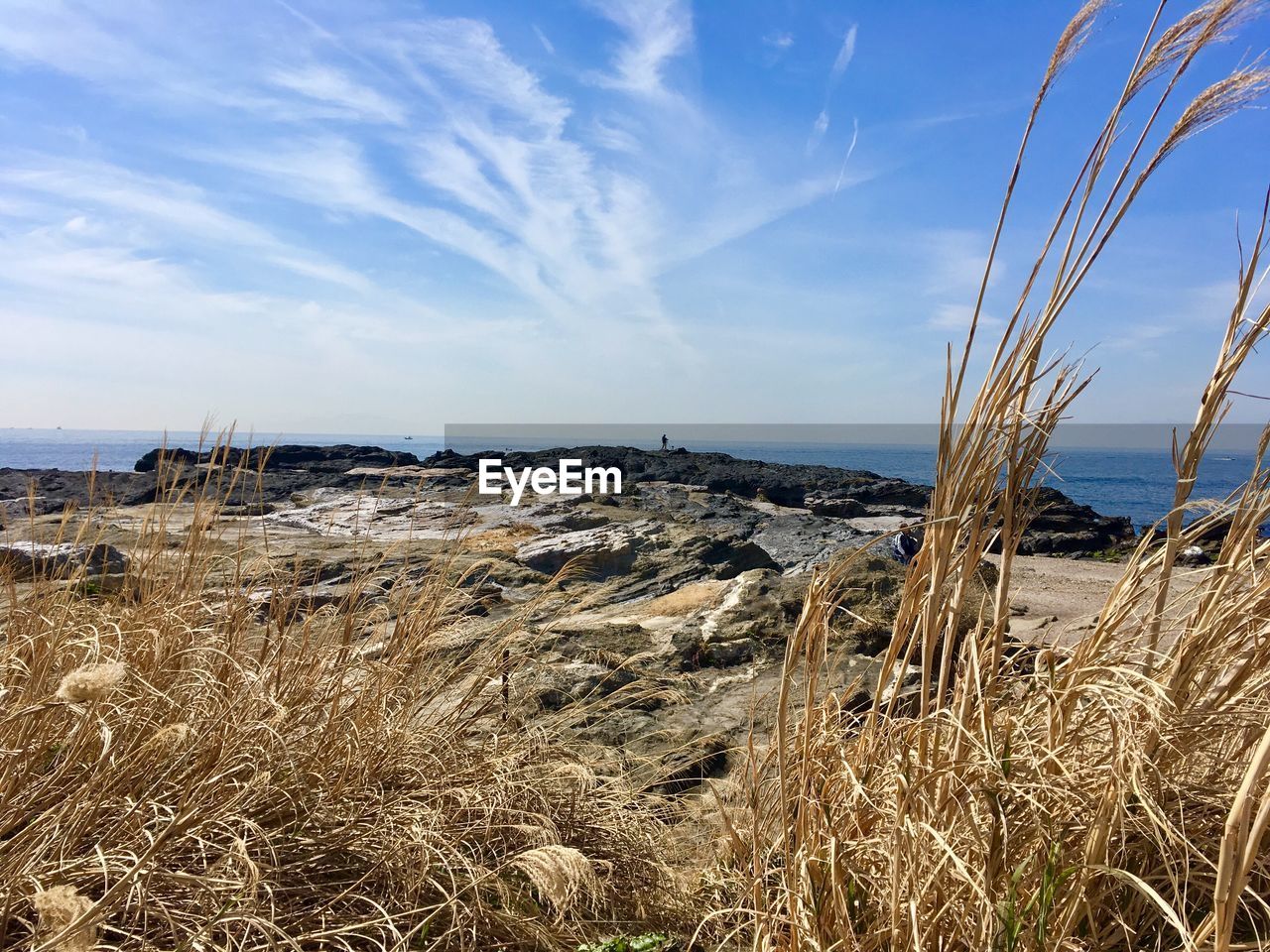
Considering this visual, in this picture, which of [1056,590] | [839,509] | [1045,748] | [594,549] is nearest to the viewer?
[1045,748]

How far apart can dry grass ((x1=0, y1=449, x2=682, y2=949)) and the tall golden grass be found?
63cm

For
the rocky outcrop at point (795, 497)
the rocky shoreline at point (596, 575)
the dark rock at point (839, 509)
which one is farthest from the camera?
the dark rock at point (839, 509)

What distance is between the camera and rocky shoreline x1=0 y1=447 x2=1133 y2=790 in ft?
11.2

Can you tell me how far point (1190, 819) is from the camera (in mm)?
1585

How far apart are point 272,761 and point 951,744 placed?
5.37ft

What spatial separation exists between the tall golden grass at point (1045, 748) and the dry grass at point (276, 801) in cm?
63

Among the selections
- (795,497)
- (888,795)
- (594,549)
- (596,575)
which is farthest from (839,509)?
(888,795)

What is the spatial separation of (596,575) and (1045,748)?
4746mm

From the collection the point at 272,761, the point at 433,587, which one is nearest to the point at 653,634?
the point at 433,587

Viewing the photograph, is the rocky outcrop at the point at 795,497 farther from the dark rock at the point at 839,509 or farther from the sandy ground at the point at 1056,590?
the sandy ground at the point at 1056,590

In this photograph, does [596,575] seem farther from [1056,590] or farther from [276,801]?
→ [1056,590]

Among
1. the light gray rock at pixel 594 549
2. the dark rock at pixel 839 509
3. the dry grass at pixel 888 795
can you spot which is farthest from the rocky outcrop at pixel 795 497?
the dry grass at pixel 888 795

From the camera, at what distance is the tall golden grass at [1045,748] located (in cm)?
146

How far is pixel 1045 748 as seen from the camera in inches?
61.3
